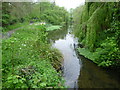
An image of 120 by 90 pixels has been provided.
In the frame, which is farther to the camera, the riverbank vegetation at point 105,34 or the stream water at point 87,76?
the riverbank vegetation at point 105,34

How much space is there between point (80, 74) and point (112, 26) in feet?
11.4

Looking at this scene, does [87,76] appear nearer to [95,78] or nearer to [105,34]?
[95,78]

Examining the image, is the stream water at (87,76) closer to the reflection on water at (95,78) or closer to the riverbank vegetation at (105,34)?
the reflection on water at (95,78)

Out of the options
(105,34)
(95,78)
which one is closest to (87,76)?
(95,78)

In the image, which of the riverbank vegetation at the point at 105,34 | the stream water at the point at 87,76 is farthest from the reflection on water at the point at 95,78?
the riverbank vegetation at the point at 105,34

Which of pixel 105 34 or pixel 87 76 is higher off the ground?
pixel 105 34

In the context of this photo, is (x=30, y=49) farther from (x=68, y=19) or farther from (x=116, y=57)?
(x=68, y=19)

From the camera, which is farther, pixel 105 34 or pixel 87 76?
pixel 105 34

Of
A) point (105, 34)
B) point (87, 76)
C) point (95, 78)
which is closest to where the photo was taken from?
point (95, 78)

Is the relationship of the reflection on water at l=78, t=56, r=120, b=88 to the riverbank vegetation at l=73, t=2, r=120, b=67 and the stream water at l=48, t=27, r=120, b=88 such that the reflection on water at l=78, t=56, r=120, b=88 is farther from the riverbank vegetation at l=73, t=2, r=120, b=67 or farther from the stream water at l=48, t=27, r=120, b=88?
the riverbank vegetation at l=73, t=2, r=120, b=67

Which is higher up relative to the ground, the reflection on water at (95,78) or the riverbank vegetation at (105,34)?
the riverbank vegetation at (105,34)

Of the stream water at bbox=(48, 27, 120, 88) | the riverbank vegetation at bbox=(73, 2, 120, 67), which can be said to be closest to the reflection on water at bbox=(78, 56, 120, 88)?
the stream water at bbox=(48, 27, 120, 88)

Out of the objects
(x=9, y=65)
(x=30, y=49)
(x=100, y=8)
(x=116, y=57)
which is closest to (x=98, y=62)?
(x=116, y=57)

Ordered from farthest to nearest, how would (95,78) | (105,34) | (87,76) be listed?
1. (105,34)
2. (87,76)
3. (95,78)
